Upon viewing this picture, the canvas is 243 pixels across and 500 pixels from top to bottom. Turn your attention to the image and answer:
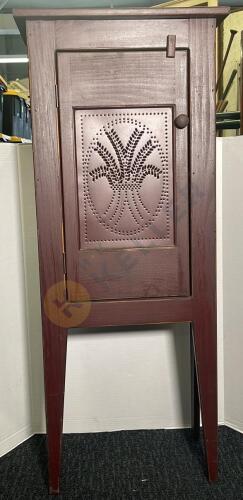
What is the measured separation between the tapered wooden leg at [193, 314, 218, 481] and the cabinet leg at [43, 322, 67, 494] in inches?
14.9

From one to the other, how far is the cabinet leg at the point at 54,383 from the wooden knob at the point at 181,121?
628 mm

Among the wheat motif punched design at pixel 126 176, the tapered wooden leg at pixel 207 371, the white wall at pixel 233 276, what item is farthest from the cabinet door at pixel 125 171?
the white wall at pixel 233 276

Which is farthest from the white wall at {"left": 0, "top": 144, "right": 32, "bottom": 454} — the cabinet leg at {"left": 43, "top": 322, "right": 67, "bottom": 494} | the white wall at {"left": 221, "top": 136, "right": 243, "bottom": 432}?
the white wall at {"left": 221, "top": 136, "right": 243, "bottom": 432}

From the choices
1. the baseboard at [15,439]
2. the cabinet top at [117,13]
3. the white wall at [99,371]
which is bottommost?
the baseboard at [15,439]

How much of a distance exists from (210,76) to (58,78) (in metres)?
0.39

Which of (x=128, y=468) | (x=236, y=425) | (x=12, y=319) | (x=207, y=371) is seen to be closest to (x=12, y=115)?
(x=12, y=319)

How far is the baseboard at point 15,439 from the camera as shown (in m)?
1.60

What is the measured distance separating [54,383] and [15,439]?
0.48 meters

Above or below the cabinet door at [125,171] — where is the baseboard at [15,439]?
below

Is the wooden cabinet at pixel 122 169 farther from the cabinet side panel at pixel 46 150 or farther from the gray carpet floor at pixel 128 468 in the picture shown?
the gray carpet floor at pixel 128 468

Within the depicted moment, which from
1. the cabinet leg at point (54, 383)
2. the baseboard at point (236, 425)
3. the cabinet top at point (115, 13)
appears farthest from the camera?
the baseboard at point (236, 425)

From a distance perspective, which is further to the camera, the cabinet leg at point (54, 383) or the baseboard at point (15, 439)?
the baseboard at point (15, 439)

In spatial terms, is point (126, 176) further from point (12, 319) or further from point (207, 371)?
point (12, 319)

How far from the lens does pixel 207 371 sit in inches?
52.6
